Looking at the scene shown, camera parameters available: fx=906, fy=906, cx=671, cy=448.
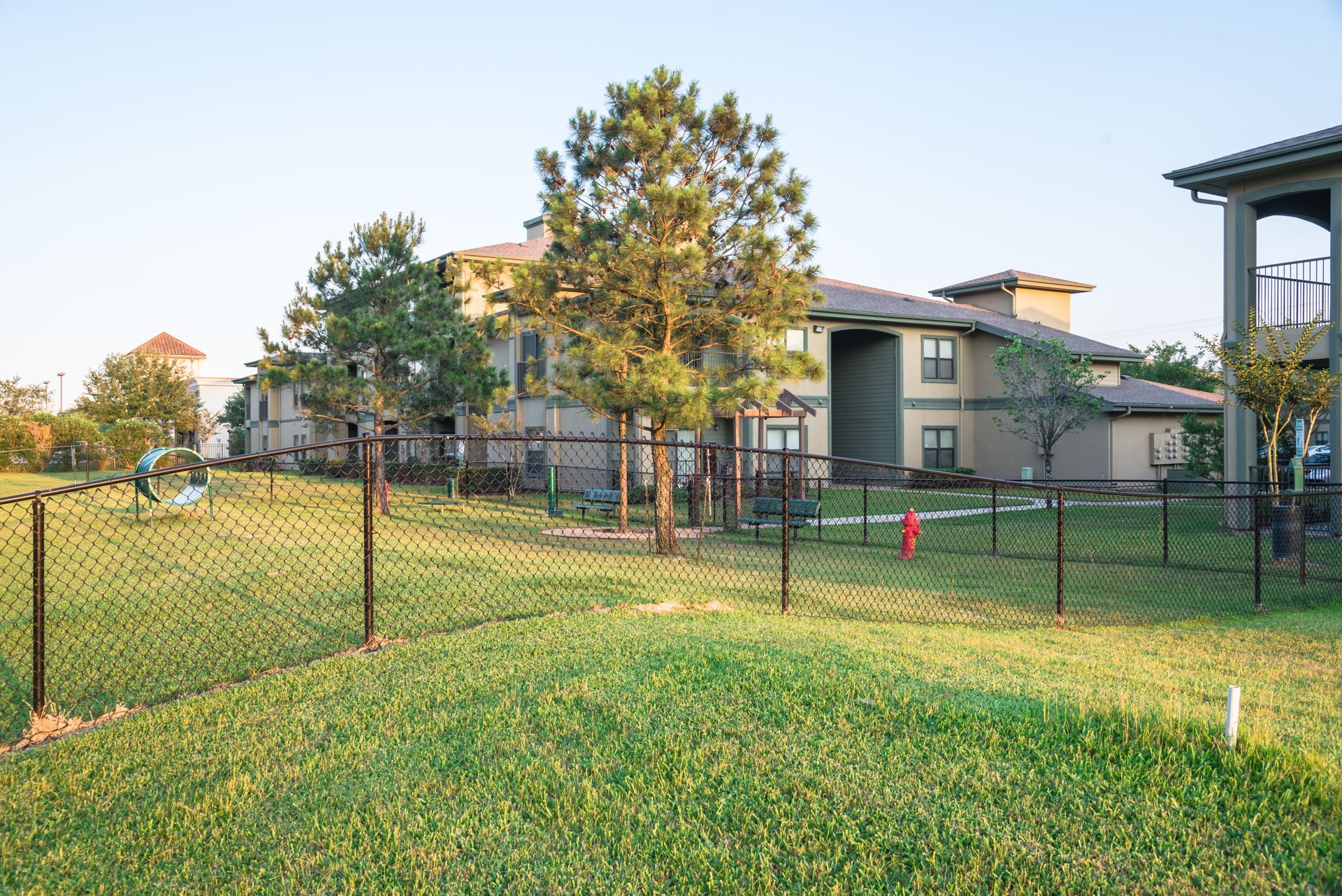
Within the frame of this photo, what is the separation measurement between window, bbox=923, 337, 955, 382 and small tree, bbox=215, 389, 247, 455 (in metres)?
36.4

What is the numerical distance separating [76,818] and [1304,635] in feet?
29.2

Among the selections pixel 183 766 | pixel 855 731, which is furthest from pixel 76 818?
pixel 855 731

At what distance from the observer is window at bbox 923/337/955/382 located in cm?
3048

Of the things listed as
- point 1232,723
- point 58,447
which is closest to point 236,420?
point 58,447

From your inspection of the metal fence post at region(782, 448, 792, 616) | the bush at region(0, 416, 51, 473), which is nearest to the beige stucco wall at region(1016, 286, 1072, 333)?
the metal fence post at region(782, 448, 792, 616)

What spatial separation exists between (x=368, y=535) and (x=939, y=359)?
2764cm

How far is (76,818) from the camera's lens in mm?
3480

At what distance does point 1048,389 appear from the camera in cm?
2572

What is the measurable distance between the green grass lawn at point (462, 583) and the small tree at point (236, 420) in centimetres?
3400

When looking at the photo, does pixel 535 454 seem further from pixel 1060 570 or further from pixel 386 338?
pixel 1060 570

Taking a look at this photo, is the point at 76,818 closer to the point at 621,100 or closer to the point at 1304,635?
the point at 1304,635

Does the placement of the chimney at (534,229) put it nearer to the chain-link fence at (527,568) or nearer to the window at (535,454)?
the window at (535,454)

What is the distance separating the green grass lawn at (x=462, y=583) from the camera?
6.27 m

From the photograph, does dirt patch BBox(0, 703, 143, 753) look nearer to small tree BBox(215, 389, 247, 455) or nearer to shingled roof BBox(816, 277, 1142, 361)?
shingled roof BBox(816, 277, 1142, 361)
